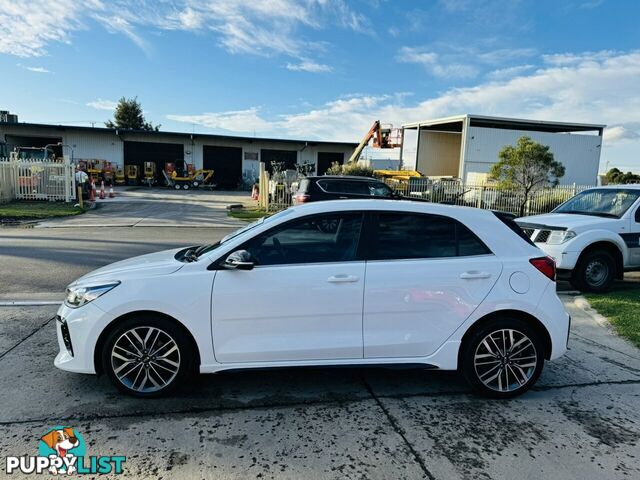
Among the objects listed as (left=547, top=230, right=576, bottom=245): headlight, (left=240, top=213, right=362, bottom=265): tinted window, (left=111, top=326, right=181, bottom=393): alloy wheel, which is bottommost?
(left=111, top=326, right=181, bottom=393): alloy wheel

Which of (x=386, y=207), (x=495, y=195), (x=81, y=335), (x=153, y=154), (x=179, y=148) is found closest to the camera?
(x=81, y=335)

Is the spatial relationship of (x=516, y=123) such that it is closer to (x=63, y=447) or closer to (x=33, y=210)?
(x=33, y=210)

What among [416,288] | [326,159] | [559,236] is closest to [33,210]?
[559,236]

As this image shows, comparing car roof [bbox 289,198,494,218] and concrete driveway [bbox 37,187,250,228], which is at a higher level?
car roof [bbox 289,198,494,218]

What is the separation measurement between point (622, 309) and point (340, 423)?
16.6ft

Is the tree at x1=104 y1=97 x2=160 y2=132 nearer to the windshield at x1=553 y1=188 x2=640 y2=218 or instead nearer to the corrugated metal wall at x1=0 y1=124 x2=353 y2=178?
the corrugated metal wall at x1=0 y1=124 x2=353 y2=178

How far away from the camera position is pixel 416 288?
363cm

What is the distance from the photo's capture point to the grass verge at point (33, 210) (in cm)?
1708

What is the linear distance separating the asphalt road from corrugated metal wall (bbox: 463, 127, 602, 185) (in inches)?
1133

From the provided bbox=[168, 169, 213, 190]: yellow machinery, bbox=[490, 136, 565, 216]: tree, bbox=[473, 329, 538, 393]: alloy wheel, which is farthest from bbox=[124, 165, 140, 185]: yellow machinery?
bbox=[473, 329, 538, 393]: alloy wheel

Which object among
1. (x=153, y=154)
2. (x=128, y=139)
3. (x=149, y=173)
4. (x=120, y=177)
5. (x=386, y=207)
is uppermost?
(x=128, y=139)

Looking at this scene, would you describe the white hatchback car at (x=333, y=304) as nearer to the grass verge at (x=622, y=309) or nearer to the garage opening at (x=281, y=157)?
the grass verge at (x=622, y=309)

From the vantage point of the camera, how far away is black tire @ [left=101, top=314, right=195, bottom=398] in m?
3.53

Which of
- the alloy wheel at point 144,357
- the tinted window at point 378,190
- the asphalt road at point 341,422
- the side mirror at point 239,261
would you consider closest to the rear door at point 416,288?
the asphalt road at point 341,422
